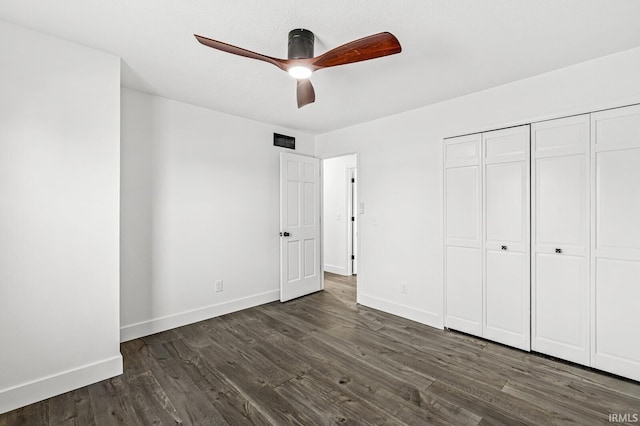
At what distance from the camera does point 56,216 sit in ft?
6.84

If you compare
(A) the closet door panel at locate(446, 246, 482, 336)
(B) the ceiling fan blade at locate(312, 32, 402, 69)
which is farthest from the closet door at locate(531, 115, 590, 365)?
(B) the ceiling fan blade at locate(312, 32, 402, 69)

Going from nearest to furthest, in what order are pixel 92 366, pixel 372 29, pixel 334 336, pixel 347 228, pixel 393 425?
pixel 393 425, pixel 372 29, pixel 92 366, pixel 334 336, pixel 347 228

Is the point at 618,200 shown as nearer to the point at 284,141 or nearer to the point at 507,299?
the point at 507,299

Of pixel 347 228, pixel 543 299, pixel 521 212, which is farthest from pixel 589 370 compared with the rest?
pixel 347 228

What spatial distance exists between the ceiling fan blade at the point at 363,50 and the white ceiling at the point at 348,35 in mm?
260

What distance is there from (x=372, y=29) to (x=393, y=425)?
2.57 metres

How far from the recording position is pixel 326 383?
88.2 inches

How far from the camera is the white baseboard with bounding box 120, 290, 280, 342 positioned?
298 cm

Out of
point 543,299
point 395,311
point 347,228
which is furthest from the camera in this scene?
point 347,228

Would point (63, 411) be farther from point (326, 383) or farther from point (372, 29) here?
point (372, 29)

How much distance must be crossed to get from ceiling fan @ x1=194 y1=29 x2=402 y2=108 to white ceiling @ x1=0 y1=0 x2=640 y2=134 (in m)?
0.12

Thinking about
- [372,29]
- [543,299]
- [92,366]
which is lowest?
[92,366]

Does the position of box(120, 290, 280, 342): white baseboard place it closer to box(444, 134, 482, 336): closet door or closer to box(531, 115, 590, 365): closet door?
box(444, 134, 482, 336): closet door

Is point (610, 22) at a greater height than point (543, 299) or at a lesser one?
greater
